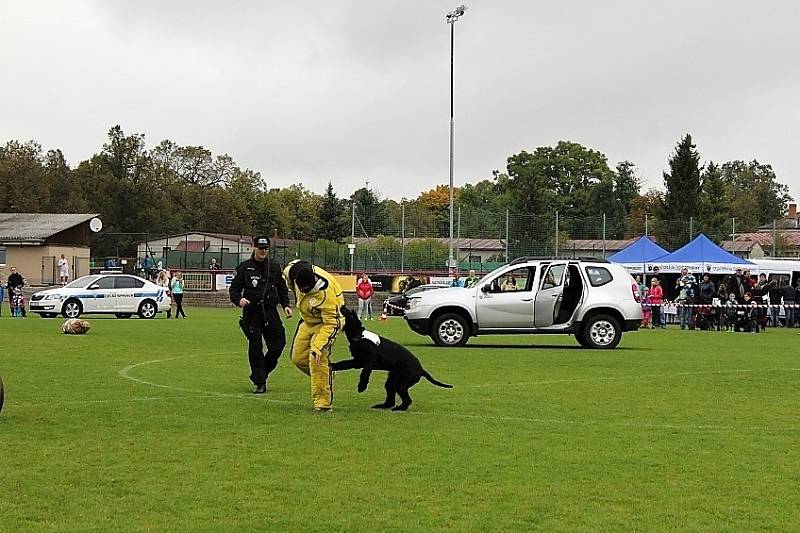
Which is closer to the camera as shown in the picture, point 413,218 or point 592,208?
point 413,218

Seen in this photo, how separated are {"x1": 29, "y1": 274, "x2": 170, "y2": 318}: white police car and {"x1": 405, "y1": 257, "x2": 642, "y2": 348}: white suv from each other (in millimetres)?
A: 16797

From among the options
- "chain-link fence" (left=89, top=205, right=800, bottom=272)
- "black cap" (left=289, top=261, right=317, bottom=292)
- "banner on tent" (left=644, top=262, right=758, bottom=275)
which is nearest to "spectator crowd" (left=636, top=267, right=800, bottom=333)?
"banner on tent" (left=644, top=262, right=758, bottom=275)

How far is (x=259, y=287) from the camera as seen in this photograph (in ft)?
46.1

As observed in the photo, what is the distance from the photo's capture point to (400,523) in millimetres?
6969

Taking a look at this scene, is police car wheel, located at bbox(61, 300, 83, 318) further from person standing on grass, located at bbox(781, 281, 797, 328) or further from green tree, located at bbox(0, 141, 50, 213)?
green tree, located at bbox(0, 141, 50, 213)

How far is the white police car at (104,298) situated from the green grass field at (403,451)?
19.4 metres

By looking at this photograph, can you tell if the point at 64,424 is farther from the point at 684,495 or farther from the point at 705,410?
the point at 705,410

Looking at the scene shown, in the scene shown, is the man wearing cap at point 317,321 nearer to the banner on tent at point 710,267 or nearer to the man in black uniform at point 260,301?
the man in black uniform at point 260,301

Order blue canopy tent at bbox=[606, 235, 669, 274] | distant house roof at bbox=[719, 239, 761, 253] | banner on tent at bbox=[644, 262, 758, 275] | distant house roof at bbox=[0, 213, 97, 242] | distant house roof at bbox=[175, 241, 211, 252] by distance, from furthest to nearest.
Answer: distant house roof at bbox=[0, 213, 97, 242] → distant house roof at bbox=[719, 239, 761, 253] → distant house roof at bbox=[175, 241, 211, 252] → blue canopy tent at bbox=[606, 235, 669, 274] → banner on tent at bbox=[644, 262, 758, 275]

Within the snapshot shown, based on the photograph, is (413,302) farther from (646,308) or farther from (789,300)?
(789,300)

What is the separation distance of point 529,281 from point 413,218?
3167 centimetres

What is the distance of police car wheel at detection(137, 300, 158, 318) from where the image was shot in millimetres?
38469

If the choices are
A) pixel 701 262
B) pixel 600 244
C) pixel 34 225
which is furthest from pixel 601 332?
pixel 34 225

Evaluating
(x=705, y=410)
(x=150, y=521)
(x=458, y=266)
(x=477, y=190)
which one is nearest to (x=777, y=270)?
(x=458, y=266)
